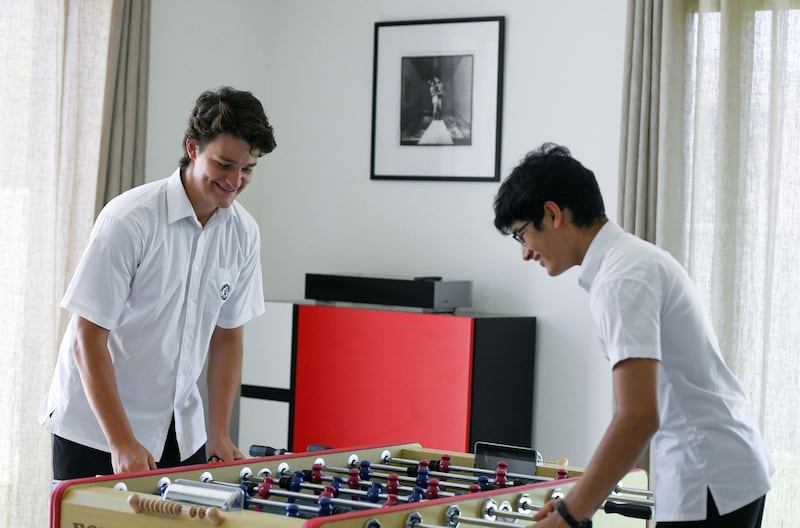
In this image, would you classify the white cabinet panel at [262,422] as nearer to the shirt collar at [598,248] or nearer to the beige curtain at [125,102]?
the beige curtain at [125,102]

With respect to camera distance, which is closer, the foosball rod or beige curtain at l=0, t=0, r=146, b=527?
the foosball rod

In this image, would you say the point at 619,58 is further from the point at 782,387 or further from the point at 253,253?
the point at 253,253

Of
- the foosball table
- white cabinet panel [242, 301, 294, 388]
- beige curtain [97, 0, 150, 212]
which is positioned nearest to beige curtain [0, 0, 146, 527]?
beige curtain [97, 0, 150, 212]

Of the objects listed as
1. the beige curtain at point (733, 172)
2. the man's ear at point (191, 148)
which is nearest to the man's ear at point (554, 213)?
the man's ear at point (191, 148)

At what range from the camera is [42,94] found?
13.4 feet

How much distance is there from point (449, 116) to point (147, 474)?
272 cm

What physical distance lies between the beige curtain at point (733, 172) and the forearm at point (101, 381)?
2287 millimetres

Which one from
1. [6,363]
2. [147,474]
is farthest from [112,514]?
[6,363]

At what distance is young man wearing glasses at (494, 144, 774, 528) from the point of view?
2.07 meters

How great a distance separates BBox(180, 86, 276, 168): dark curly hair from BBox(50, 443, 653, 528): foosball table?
770 mm

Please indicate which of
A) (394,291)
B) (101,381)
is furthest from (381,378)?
(101,381)

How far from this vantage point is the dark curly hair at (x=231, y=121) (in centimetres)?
266

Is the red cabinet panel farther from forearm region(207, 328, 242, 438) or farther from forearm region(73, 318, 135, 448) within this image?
forearm region(73, 318, 135, 448)

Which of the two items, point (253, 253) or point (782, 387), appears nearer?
point (253, 253)
